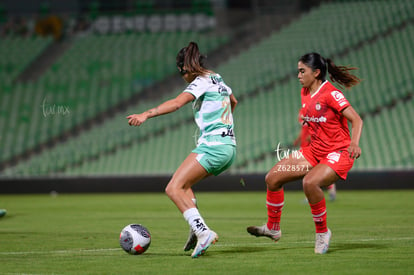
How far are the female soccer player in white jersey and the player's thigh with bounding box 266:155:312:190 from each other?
0.73 metres

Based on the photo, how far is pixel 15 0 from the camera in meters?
32.2

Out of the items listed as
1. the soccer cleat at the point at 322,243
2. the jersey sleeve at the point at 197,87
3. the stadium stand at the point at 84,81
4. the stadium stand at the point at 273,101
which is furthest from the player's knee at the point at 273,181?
the stadium stand at the point at 84,81

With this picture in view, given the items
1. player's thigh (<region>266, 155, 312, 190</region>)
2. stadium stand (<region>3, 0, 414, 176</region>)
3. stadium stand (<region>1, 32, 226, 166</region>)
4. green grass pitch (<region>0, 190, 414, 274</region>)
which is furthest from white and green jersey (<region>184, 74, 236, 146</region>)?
stadium stand (<region>1, 32, 226, 166</region>)

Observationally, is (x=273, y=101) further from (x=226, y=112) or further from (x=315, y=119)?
(x=226, y=112)

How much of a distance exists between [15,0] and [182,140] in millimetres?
13060

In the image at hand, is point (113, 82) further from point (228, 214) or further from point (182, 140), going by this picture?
point (228, 214)

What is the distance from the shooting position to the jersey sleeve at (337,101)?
291 inches

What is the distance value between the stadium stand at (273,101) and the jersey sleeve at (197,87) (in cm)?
1462

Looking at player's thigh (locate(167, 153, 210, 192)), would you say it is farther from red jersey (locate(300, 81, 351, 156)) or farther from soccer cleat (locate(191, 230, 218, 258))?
red jersey (locate(300, 81, 351, 156))

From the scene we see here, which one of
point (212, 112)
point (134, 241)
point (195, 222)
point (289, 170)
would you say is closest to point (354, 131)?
point (289, 170)

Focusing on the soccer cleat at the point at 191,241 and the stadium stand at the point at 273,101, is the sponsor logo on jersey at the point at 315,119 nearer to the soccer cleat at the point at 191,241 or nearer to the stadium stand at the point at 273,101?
the soccer cleat at the point at 191,241

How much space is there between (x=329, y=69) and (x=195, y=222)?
2.48m

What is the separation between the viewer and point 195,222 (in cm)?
697

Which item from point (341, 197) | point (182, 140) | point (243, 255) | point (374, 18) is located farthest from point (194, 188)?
point (243, 255)
